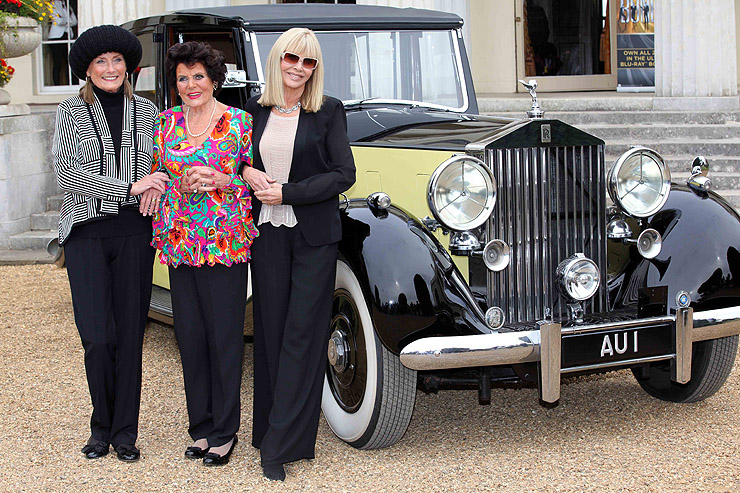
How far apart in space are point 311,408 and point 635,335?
1.24 metres

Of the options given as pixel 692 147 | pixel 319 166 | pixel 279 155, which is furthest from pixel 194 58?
pixel 692 147

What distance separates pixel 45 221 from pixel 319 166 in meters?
6.26

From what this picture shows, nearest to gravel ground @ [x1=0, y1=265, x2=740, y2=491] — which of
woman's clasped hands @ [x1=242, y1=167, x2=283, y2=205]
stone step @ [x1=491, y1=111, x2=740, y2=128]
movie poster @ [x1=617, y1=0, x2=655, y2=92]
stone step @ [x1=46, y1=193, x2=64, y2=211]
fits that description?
woman's clasped hands @ [x1=242, y1=167, x2=283, y2=205]

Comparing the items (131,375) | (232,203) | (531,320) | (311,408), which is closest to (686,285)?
(531,320)

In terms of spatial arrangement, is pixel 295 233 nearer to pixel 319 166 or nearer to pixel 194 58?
pixel 319 166

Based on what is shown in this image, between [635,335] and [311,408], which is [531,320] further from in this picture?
[311,408]

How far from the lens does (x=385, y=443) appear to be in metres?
3.82

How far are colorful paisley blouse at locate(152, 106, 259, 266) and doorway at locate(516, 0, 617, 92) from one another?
428 inches

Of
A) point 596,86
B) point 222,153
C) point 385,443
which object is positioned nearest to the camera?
point 222,153

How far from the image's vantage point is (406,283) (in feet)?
11.6

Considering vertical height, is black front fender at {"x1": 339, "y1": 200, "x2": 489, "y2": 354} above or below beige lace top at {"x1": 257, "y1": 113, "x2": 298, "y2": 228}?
below

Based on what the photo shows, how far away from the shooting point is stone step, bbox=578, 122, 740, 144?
9812mm

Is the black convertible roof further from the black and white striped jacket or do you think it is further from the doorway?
the doorway

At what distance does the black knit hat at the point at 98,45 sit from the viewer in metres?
3.64
